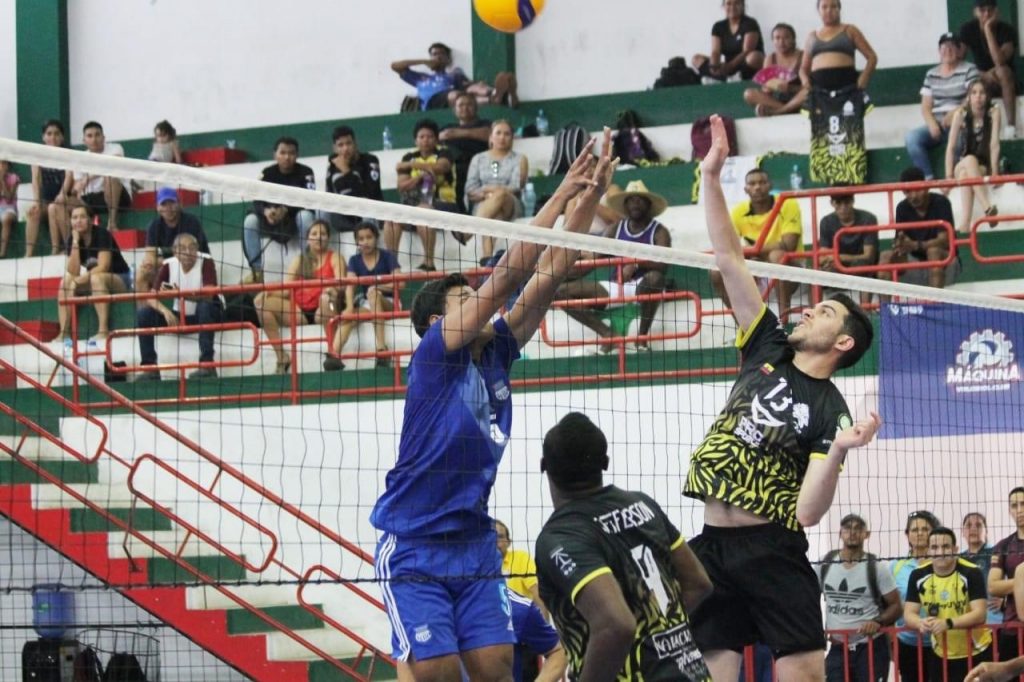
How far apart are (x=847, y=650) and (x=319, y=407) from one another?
16.3ft

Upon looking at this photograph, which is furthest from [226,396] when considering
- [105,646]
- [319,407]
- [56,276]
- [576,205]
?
[576,205]

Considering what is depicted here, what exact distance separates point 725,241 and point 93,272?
10.0 meters

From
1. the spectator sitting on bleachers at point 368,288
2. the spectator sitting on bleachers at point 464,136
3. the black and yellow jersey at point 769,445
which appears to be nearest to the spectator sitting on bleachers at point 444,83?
the spectator sitting on bleachers at point 464,136

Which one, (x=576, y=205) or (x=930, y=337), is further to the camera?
(x=930, y=337)

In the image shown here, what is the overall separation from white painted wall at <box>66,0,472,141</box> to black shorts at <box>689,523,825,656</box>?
46.7ft

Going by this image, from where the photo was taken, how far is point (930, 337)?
470 inches

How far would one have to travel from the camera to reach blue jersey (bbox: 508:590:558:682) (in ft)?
29.0

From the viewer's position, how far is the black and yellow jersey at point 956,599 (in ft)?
35.6

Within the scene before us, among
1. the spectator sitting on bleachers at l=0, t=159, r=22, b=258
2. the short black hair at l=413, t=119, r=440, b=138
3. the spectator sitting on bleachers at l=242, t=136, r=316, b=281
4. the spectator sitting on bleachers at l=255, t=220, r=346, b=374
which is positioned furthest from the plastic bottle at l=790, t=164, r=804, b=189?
the spectator sitting on bleachers at l=0, t=159, r=22, b=258

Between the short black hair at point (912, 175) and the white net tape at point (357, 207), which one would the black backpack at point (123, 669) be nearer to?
the white net tape at point (357, 207)

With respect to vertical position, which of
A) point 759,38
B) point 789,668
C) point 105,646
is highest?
point 759,38

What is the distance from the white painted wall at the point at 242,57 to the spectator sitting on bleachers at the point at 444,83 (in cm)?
46

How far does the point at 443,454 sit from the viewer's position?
22.9ft

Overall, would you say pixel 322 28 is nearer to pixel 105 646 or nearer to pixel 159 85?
pixel 159 85
